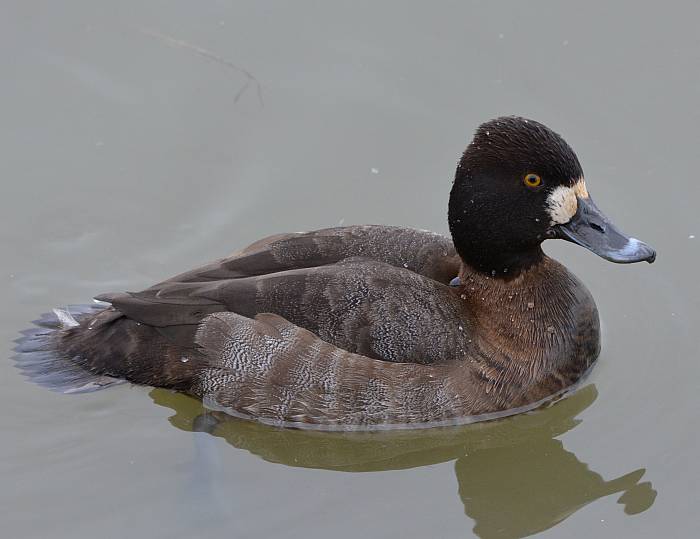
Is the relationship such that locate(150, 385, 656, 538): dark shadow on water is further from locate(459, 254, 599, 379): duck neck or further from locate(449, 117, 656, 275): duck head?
locate(449, 117, 656, 275): duck head

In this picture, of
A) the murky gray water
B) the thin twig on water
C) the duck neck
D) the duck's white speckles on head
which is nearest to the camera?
the murky gray water

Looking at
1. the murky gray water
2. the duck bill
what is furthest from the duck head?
the murky gray water

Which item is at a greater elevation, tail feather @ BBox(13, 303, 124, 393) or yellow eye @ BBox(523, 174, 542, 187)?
yellow eye @ BBox(523, 174, 542, 187)

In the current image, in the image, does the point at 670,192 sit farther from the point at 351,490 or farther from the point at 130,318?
the point at 130,318

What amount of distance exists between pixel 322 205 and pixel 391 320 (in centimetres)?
190

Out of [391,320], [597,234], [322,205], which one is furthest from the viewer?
[322,205]

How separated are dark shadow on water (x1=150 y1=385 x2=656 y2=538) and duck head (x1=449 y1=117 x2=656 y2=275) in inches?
35.9

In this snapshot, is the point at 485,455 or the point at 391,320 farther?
the point at 485,455

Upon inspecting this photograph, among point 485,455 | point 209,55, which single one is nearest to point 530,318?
point 485,455

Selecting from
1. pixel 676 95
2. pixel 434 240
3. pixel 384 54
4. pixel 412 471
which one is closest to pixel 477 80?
pixel 384 54

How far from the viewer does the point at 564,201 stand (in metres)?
6.23

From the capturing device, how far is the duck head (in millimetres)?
6133

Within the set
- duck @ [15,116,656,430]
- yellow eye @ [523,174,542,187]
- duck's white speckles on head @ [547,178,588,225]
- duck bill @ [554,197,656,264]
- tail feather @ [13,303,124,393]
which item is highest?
yellow eye @ [523,174,542,187]

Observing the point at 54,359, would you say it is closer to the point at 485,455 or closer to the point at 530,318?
the point at 485,455
